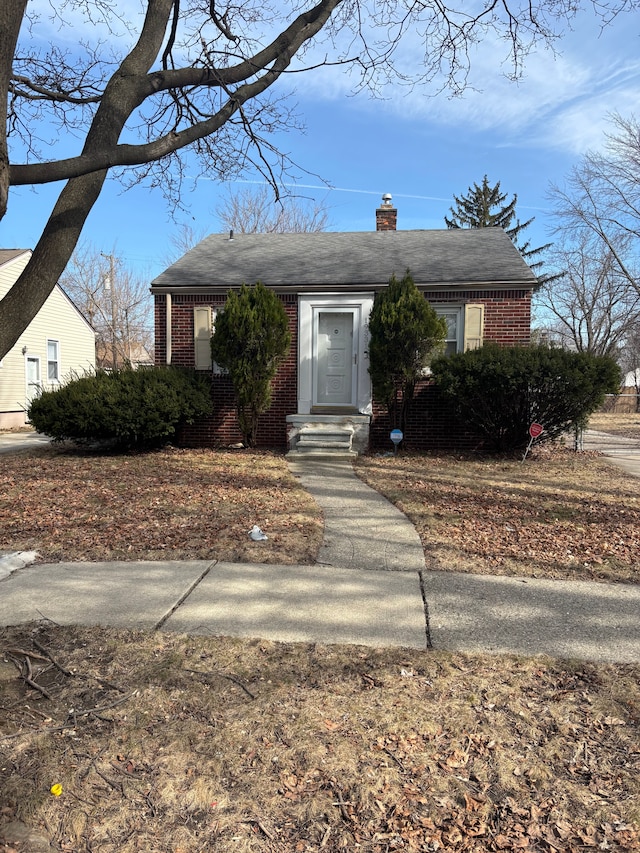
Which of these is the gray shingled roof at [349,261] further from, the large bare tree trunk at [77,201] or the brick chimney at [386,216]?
the large bare tree trunk at [77,201]

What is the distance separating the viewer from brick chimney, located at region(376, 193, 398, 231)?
51.1 feet

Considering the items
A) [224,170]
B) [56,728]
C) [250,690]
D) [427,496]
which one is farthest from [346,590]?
[224,170]

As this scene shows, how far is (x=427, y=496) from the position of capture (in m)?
7.12

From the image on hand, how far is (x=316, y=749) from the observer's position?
2314mm

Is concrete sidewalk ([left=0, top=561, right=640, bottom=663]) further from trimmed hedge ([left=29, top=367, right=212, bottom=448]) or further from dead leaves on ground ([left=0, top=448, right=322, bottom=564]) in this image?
trimmed hedge ([left=29, top=367, right=212, bottom=448])

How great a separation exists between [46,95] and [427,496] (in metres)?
5.54

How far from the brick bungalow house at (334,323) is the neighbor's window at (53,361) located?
35.5 ft

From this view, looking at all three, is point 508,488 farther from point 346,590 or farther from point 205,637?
point 205,637

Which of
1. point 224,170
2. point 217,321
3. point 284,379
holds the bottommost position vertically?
point 284,379

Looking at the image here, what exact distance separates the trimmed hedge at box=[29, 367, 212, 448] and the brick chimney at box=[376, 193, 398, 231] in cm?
793

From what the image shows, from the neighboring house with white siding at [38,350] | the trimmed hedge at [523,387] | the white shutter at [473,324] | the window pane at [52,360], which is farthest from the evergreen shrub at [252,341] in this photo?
the window pane at [52,360]

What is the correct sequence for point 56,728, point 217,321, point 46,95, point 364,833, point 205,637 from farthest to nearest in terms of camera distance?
point 217,321, point 46,95, point 205,637, point 56,728, point 364,833

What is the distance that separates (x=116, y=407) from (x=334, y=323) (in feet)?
15.2

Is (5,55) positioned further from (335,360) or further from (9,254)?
(9,254)
